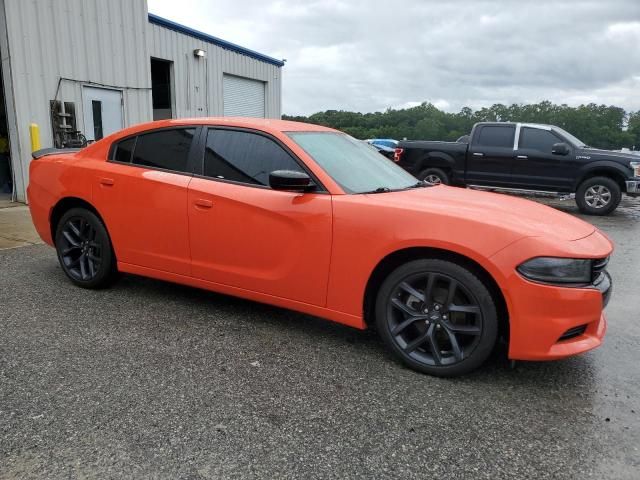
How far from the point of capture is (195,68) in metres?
14.3

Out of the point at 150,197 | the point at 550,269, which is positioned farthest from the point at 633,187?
the point at 150,197

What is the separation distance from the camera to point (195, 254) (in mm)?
3850

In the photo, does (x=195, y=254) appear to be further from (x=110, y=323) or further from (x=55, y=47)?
(x=55, y=47)

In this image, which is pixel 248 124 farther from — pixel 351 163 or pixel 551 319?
pixel 551 319

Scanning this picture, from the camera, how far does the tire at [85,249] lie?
4375 millimetres

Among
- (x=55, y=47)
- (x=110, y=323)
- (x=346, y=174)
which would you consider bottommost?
(x=110, y=323)

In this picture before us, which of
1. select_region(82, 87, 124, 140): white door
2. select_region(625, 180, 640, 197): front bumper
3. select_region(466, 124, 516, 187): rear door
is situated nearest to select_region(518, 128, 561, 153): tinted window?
select_region(466, 124, 516, 187): rear door

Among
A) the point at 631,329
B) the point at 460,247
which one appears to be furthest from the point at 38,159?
the point at 631,329

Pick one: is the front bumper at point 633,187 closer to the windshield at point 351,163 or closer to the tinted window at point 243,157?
the windshield at point 351,163

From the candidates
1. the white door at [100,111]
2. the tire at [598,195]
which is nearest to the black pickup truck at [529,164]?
the tire at [598,195]

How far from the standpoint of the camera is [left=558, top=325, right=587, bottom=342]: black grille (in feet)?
9.23

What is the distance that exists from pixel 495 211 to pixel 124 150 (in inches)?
119

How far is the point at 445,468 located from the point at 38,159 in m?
4.43

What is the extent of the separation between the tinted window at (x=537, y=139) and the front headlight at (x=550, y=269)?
9.14m
